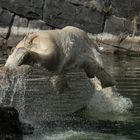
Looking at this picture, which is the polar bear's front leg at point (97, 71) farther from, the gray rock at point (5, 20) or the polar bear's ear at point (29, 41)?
the gray rock at point (5, 20)

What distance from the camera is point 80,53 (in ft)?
37.9

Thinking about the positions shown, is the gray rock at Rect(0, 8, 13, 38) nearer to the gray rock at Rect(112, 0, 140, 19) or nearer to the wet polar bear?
the gray rock at Rect(112, 0, 140, 19)

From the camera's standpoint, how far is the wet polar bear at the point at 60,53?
9789mm

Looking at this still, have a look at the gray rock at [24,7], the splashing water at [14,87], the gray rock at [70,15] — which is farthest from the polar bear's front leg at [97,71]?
the gray rock at [24,7]

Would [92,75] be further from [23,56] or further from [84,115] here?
[23,56]

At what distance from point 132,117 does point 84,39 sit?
233 cm

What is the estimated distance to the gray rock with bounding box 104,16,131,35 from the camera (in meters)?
32.8

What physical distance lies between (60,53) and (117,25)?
22640 millimetres

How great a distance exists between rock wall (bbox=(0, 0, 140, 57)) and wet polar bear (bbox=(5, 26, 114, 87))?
20.8 meters

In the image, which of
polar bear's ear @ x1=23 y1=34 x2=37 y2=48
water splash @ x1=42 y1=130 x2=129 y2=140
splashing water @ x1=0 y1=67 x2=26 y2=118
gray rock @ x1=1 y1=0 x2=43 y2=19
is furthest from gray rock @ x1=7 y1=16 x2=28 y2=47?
polar bear's ear @ x1=23 y1=34 x2=37 y2=48

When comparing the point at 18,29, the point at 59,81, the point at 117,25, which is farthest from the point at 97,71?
the point at 117,25

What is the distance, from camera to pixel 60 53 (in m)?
10.7

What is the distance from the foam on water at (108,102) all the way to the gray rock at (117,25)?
60.8 ft

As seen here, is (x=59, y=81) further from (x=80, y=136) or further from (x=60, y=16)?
(x=60, y=16)
